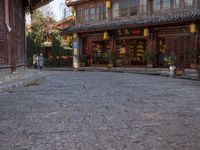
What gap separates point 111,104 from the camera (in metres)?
8.16

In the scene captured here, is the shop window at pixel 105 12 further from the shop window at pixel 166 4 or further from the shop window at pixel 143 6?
the shop window at pixel 166 4

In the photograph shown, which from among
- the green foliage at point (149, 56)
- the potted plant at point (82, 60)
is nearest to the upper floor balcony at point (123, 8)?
the green foliage at point (149, 56)

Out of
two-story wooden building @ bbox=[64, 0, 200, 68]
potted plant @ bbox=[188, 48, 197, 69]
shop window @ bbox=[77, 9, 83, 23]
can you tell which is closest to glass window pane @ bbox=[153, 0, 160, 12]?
two-story wooden building @ bbox=[64, 0, 200, 68]

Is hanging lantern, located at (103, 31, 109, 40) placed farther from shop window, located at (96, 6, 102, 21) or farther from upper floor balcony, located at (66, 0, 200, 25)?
shop window, located at (96, 6, 102, 21)

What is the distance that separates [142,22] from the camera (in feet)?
80.2

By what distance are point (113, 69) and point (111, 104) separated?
19.1 metres

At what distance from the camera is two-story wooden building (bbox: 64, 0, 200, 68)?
75.6ft

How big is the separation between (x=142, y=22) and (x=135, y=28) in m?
1.97

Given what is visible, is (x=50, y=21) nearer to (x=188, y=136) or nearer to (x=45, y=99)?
(x=45, y=99)

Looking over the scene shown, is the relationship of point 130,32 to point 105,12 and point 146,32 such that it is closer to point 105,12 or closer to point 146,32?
point 146,32

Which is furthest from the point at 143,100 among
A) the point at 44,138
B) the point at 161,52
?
the point at 161,52

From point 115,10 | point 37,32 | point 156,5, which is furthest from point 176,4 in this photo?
point 37,32

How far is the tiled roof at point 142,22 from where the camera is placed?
21.7 m

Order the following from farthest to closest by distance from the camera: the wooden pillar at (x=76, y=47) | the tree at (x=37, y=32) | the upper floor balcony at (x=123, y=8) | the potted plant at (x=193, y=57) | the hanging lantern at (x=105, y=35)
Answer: the tree at (x=37, y=32) → the wooden pillar at (x=76, y=47) → the hanging lantern at (x=105, y=35) → the upper floor balcony at (x=123, y=8) → the potted plant at (x=193, y=57)
